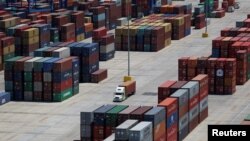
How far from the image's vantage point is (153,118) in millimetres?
94562

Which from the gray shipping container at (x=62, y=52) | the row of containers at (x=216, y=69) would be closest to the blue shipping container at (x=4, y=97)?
the gray shipping container at (x=62, y=52)

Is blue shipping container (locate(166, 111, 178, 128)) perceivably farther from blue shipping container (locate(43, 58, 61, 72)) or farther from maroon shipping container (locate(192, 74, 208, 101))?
blue shipping container (locate(43, 58, 61, 72))

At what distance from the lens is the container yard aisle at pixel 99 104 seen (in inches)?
4355

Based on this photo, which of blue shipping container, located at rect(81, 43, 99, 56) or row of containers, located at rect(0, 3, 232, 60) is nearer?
blue shipping container, located at rect(81, 43, 99, 56)

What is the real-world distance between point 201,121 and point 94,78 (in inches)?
1194

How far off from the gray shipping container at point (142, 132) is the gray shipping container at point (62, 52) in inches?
1783

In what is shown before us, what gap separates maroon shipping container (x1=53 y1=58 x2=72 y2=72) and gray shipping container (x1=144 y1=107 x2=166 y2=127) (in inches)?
1242

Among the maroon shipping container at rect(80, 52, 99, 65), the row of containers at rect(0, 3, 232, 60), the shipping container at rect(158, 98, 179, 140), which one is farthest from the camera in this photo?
the row of containers at rect(0, 3, 232, 60)

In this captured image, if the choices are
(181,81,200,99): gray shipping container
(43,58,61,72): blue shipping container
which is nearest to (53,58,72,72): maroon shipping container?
(43,58,61,72): blue shipping container

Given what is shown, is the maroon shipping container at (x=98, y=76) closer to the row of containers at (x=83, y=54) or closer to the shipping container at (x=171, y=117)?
the row of containers at (x=83, y=54)

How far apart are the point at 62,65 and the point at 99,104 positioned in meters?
7.37

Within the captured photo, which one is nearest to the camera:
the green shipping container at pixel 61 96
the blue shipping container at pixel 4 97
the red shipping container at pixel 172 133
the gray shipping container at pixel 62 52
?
the red shipping container at pixel 172 133

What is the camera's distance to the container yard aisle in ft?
363

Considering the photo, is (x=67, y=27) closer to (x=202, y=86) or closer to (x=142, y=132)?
(x=202, y=86)
